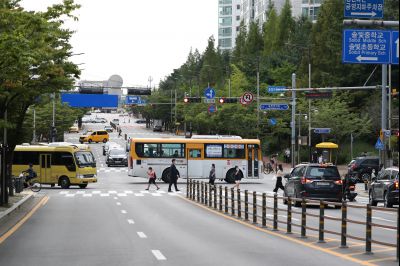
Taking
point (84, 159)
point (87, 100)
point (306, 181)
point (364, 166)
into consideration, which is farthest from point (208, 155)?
point (87, 100)

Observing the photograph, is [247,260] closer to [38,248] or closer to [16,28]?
[38,248]

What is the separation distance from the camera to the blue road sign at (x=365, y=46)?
27469mm

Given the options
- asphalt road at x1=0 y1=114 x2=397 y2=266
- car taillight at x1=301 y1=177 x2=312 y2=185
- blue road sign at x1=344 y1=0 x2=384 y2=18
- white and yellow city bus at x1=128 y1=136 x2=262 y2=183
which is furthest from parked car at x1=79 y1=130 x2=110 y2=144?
blue road sign at x1=344 y1=0 x2=384 y2=18

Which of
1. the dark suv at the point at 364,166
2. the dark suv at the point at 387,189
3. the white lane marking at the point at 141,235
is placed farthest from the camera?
the dark suv at the point at 364,166

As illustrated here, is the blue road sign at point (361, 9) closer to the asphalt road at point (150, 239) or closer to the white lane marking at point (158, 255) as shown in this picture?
the asphalt road at point (150, 239)

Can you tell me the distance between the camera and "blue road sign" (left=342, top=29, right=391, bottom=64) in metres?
27.5

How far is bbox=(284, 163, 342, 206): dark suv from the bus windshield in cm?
2094

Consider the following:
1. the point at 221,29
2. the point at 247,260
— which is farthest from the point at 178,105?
the point at 247,260

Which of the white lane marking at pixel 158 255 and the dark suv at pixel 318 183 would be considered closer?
the white lane marking at pixel 158 255

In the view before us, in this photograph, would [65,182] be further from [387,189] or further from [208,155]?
[387,189]

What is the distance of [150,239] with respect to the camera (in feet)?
62.4

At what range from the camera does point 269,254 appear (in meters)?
15.6

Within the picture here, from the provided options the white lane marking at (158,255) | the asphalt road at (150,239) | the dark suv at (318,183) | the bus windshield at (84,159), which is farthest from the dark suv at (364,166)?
the white lane marking at (158,255)

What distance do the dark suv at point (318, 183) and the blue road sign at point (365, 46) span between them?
18.8ft
